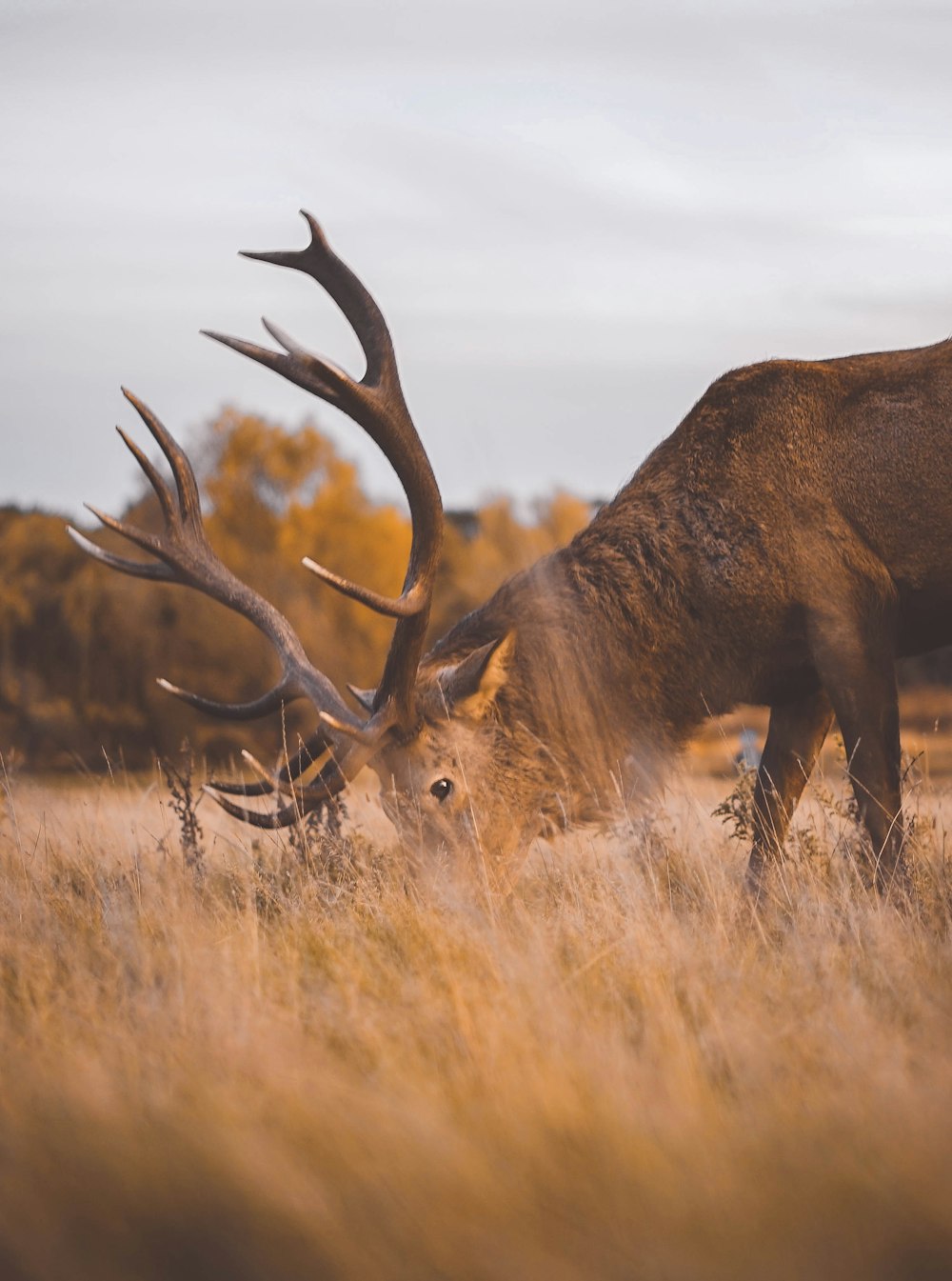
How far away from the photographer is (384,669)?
5.34 m

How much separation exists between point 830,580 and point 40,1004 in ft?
A: 10.4

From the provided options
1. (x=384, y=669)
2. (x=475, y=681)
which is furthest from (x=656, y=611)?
(x=384, y=669)

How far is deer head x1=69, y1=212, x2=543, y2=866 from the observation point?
5051 millimetres

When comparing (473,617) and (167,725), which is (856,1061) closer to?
(473,617)

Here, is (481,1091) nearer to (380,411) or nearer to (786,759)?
(380,411)

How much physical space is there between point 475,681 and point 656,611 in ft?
2.64

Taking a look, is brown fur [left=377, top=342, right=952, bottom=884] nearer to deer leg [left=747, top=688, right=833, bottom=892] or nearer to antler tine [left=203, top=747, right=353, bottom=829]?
deer leg [left=747, top=688, right=833, bottom=892]

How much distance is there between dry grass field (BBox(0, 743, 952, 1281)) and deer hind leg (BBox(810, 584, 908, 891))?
1.53 feet

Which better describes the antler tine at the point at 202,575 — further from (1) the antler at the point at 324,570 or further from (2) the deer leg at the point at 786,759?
(2) the deer leg at the point at 786,759

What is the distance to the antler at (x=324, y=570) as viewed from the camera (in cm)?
497

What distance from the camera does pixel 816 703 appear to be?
5727 millimetres

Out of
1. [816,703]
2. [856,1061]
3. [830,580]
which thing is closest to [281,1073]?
[856,1061]

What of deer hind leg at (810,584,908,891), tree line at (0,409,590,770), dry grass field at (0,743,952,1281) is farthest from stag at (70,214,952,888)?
tree line at (0,409,590,770)

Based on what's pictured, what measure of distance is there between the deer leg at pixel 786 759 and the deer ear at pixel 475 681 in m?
1.27
